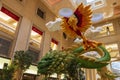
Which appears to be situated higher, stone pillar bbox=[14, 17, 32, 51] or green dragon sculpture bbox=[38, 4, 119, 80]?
stone pillar bbox=[14, 17, 32, 51]

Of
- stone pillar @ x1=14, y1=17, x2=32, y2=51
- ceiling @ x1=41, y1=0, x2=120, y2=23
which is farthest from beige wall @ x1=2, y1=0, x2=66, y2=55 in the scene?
ceiling @ x1=41, y1=0, x2=120, y2=23

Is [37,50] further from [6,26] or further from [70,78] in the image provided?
[70,78]

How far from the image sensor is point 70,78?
2.35 metres

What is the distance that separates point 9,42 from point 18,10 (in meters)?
1.66

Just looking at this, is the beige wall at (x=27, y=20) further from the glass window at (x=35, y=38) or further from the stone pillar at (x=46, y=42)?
the glass window at (x=35, y=38)

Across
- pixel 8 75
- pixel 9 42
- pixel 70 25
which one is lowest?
pixel 8 75

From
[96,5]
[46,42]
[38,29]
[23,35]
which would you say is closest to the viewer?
[23,35]

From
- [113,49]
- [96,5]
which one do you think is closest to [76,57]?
[96,5]

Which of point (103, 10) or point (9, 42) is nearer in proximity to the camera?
point (9, 42)

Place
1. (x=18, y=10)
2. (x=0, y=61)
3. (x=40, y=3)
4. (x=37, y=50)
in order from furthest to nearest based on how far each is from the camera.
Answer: (x=40, y=3)
(x=37, y=50)
(x=18, y=10)
(x=0, y=61)

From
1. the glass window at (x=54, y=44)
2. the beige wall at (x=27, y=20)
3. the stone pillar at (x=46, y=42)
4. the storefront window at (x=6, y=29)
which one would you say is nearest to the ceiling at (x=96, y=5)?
the beige wall at (x=27, y=20)

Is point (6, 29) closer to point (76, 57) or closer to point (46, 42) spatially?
point (46, 42)

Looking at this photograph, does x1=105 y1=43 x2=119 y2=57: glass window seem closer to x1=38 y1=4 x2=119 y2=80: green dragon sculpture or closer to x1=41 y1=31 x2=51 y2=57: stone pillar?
x1=41 y1=31 x2=51 y2=57: stone pillar

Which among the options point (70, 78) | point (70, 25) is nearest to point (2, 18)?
point (70, 25)
